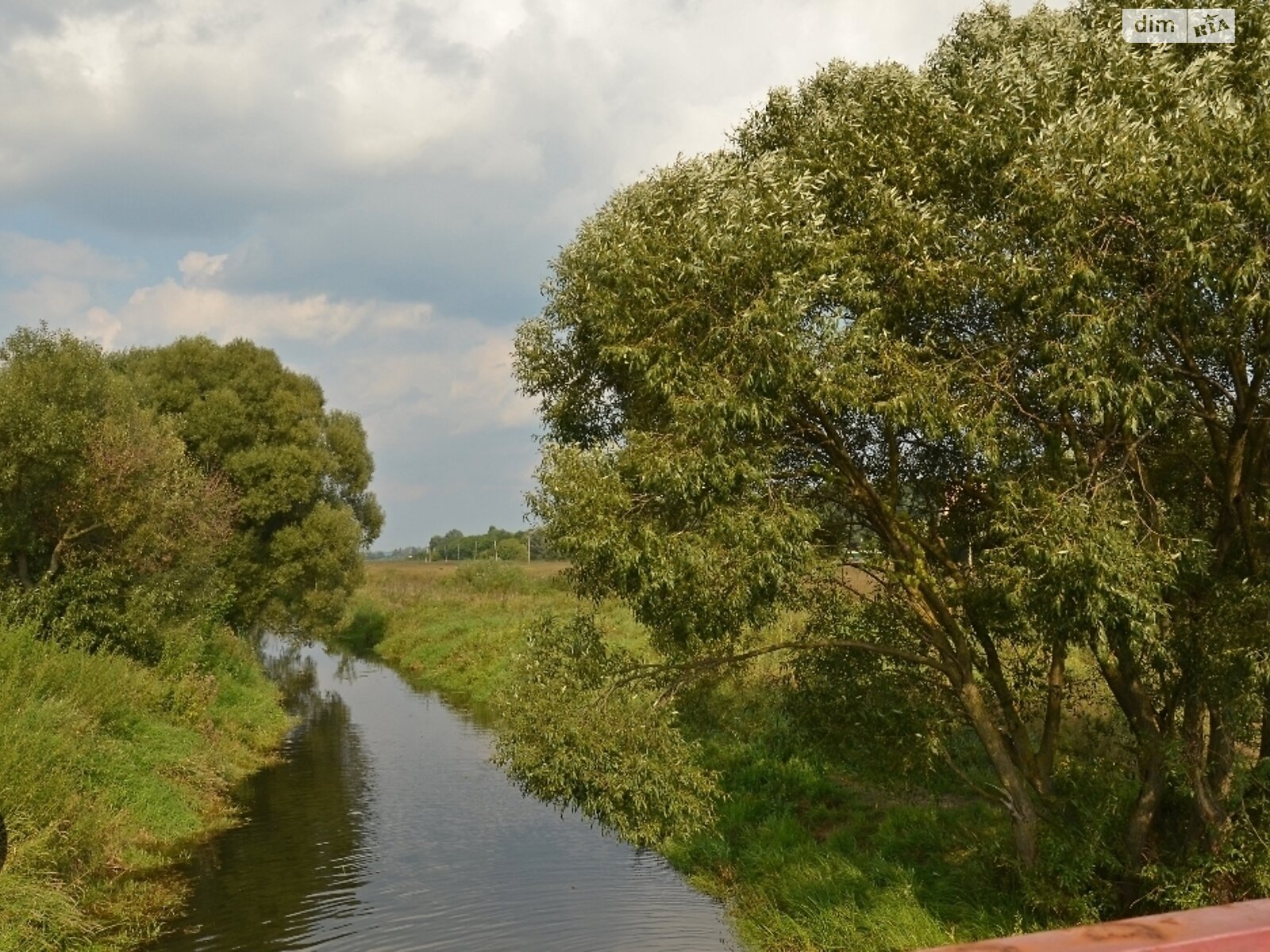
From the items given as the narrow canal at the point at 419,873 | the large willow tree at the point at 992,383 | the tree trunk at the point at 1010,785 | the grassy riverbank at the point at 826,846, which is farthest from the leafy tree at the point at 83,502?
the tree trunk at the point at 1010,785

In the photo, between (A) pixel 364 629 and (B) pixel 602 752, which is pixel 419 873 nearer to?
(B) pixel 602 752

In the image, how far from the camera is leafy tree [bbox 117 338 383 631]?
3769 centimetres

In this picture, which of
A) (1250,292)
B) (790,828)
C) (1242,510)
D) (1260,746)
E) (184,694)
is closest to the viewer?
(1250,292)

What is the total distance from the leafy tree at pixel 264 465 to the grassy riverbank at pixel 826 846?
21297mm

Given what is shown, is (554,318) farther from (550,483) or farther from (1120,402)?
(1120,402)

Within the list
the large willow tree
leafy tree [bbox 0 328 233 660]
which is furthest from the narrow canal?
the large willow tree

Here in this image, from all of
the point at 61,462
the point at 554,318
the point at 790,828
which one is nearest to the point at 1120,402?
the point at 554,318

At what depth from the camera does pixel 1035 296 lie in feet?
33.8

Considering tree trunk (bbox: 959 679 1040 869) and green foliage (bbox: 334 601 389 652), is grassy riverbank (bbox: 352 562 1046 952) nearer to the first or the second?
tree trunk (bbox: 959 679 1040 869)

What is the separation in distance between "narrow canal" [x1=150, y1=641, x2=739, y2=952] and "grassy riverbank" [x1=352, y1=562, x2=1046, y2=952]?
3.25ft

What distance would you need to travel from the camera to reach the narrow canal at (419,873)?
53.1ft

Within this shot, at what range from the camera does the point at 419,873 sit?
64.2 ft

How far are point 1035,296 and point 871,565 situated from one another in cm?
385

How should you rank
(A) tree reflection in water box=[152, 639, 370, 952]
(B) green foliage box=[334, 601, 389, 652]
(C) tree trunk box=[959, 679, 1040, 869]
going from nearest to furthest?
(C) tree trunk box=[959, 679, 1040, 869]
(A) tree reflection in water box=[152, 639, 370, 952]
(B) green foliage box=[334, 601, 389, 652]
